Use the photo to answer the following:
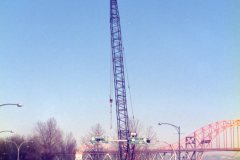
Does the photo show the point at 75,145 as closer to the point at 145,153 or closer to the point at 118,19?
the point at 145,153

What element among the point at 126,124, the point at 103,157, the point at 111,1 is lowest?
the point at 103,157

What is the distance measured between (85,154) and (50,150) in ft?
88.4

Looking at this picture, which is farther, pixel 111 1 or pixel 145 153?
pixel 145 153

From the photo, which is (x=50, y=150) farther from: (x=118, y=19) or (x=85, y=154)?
(x=118, y=19)

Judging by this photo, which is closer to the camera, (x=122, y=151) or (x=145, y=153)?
(x=122, y=151)

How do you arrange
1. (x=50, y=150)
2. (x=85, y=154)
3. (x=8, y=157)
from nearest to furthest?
1. (x=8, y=157)
2. (x=50, y=150)
3. (x=85, y=154)

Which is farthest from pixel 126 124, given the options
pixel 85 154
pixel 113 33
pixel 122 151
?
pixel 85 154

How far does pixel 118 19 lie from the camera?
337 ft

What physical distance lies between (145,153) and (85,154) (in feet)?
128

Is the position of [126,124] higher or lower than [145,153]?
higher

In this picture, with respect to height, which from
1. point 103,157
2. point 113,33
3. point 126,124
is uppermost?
point 113,33

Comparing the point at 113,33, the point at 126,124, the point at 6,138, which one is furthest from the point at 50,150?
the point at 113,33

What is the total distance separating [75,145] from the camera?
164 metres

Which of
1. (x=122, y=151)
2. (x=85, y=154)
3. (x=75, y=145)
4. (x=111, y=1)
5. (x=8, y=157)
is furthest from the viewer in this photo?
(x=85, y=154)
